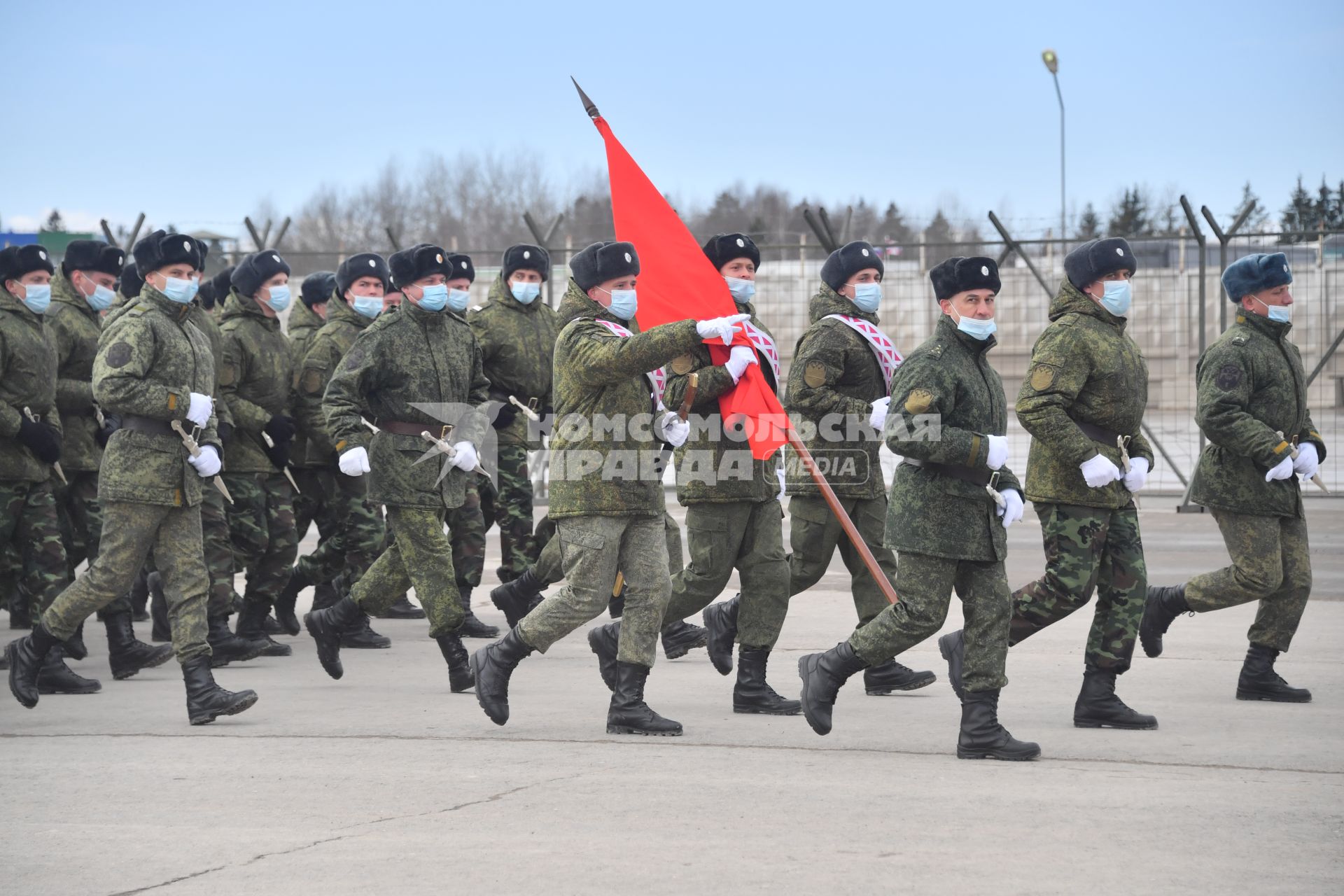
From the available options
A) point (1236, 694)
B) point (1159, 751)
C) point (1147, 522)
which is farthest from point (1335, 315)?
point (1159, 751)

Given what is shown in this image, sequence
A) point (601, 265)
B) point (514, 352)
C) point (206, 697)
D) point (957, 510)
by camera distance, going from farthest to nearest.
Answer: point (514, 352) → point (206, 697) → point (601, 265) → point (957, 510)

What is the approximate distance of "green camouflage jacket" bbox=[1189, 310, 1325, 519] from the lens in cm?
700

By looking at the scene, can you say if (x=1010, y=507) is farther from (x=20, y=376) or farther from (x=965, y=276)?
(x=20, y=376)

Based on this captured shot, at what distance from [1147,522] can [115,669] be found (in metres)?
9.09

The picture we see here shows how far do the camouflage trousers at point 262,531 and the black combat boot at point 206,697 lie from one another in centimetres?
209

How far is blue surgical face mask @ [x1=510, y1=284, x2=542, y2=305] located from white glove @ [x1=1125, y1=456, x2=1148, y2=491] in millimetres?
4231

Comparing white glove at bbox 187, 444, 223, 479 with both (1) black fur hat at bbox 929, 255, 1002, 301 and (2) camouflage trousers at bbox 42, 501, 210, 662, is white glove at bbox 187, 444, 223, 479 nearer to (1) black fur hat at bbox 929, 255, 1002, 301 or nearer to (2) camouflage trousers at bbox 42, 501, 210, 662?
(2) camouflage trousers at bbox 42, 501, 210, 662

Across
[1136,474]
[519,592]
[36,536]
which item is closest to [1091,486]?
[1136,474]

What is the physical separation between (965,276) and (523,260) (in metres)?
4.20

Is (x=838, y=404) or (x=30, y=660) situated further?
(x=838, y=404)

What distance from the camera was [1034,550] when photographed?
12406mm

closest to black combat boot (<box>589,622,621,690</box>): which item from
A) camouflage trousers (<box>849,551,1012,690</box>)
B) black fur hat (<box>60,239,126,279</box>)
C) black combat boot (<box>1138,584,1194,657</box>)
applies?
camouflage trousers (<box>849,551,1012,690</box>)

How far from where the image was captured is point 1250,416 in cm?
704

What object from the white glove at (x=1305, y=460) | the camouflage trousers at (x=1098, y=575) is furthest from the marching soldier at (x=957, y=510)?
the white glove at (x=1305, y=460)
